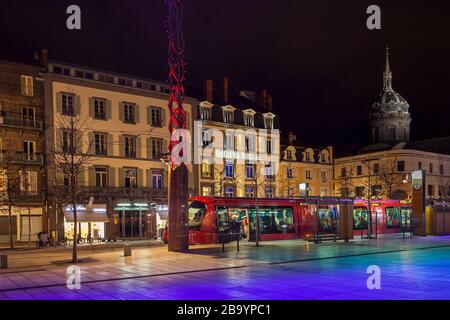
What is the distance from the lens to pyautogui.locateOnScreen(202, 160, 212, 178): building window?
5116 cm

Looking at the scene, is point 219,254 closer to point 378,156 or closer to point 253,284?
point 253,284

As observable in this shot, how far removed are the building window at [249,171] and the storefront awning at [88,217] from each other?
18451 millimetres

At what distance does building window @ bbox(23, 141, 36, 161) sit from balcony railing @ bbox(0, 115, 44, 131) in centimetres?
147

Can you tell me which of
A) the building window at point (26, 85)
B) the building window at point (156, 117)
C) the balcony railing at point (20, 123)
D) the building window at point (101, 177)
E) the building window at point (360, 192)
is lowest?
the building window at point (360, 192)

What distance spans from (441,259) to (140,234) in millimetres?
30860

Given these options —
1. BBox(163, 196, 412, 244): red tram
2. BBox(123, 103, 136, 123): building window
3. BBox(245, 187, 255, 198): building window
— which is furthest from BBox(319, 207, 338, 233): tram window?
BBox(123, 103, 136, 123): building window

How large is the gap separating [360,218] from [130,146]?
69.6 feet

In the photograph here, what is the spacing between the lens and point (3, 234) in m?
37.9

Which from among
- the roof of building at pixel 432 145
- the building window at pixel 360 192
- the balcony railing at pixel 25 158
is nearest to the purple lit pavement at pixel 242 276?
the balcony railing at pixel 25 158

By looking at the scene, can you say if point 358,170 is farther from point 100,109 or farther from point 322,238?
point 322,238

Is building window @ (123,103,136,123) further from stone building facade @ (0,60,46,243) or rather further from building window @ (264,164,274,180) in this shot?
building window @ (264,164,274,180)

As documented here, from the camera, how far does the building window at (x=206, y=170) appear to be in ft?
168

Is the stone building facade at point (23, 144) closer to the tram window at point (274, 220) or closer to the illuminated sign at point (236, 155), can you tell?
the tram window at point (274, 220)

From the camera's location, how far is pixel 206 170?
5147 cm
